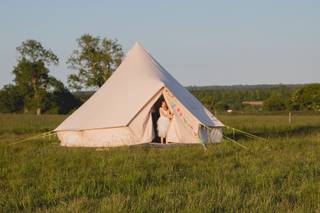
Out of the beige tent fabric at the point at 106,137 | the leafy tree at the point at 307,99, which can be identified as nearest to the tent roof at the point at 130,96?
the beige tent fabric at the point at 106,137

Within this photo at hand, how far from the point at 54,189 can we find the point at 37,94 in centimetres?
5861

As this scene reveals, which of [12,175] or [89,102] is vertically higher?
[89,102]

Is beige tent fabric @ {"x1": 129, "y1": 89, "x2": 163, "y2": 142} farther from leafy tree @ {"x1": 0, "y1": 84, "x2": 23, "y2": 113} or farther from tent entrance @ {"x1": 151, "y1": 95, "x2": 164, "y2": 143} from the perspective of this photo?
leafy tree @ {"x1": 0, "y1": 84, "x2": 23, "y2": 113}

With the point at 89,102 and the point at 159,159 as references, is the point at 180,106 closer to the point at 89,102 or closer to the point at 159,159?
the point at 89,102

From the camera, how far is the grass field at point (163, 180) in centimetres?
667

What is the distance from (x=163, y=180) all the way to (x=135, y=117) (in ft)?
21.2

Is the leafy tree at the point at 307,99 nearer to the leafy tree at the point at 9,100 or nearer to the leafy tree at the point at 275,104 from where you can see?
the leafy tree at the point at 275,104

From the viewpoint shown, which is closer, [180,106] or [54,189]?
[54,189]

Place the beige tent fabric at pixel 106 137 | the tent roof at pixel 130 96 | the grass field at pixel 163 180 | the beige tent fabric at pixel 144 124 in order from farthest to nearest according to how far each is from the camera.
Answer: the tent roof at pixel 130 96
the beige tent fabric at pixel 144 124
the beige tent fabric at pixel 106 137
the grass field at pixel 163 180

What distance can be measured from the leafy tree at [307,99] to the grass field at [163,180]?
6340cm

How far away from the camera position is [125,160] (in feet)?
35.3

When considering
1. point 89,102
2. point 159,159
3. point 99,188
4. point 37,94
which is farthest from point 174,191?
point 37,94

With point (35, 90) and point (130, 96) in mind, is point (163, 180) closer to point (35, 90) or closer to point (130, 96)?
point (130, 96)

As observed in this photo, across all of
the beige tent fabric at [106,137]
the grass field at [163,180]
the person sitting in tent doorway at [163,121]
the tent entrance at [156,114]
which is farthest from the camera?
the tent entrance at [156,114]
